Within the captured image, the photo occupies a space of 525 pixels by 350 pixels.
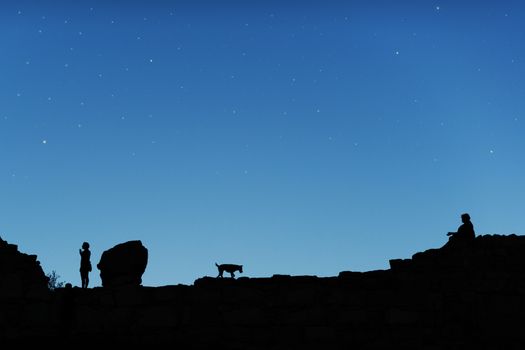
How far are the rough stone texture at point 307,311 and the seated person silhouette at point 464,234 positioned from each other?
30 centimetres

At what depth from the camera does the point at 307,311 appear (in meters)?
12.9

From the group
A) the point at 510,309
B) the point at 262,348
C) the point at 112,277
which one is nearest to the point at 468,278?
the point at 510,309

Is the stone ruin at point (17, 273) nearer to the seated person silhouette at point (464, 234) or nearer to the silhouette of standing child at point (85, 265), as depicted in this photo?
the silhouette of standing child at point (85, 265)

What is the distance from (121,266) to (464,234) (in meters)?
7.30

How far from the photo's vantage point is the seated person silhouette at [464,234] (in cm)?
1380

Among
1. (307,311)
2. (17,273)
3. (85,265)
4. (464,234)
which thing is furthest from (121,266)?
(464,234)

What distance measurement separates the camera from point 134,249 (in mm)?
16297

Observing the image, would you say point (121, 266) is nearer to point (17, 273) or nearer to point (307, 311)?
point (17, 273)

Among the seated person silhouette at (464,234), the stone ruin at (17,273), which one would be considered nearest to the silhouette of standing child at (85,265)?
the stone ruin at (17,273)

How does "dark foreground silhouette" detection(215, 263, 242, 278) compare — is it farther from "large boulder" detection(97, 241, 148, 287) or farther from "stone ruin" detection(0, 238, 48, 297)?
"stone ruin" detection(0, 238, 48, 297)

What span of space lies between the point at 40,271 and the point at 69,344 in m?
1.58

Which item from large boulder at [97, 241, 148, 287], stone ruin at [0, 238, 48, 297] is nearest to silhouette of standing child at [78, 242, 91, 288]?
large boulder at [97, 241, 148, 287]

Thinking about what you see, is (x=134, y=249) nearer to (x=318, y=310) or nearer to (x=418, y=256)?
(x=318, y=310)

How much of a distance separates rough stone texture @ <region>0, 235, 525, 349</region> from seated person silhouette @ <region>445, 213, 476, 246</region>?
0.30m
